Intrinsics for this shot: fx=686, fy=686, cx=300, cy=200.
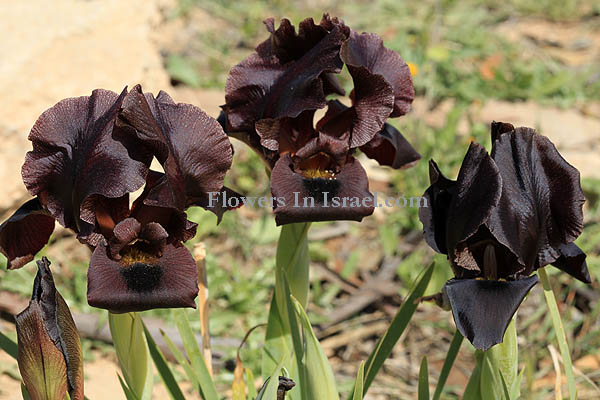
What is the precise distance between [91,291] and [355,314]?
1.75 metres

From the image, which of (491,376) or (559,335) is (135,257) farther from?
(559,335)

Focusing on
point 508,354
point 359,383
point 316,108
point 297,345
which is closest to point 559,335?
point 508,354

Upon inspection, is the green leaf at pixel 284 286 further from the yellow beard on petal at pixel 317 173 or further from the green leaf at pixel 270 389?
the green leaf at pixel 270 389

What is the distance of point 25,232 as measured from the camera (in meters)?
1.38

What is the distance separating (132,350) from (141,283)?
0.79 ft

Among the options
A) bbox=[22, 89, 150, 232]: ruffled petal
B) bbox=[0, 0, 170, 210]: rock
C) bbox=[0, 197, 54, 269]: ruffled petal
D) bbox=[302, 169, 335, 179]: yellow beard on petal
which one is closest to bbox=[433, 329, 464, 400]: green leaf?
bbox=[302, 169, 335, 179]: yellow beard on petal

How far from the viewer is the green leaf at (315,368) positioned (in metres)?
1.37

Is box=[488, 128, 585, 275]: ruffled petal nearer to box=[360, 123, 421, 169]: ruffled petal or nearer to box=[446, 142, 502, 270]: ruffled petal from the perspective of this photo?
box=[446, 142, 502, 270]: ruffled petal

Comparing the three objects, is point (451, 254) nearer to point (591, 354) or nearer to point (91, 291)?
point (91, 291)

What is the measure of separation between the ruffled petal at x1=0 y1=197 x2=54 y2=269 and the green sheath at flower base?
18 cm

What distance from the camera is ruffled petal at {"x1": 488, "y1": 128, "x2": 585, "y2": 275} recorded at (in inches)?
49.4

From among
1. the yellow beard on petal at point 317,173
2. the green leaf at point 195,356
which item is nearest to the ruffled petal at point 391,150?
the yellow beard on petal at point 317,173

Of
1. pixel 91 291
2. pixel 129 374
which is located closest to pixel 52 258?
pixel 129 374

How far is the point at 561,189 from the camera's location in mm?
1294
